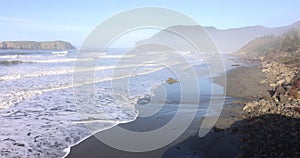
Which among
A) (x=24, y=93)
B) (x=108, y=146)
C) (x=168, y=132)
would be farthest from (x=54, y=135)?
(x=24, y=93)

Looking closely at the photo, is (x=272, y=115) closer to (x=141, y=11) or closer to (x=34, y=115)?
(x=141, y=11)

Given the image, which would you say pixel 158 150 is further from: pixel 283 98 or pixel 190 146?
pixel 283 98

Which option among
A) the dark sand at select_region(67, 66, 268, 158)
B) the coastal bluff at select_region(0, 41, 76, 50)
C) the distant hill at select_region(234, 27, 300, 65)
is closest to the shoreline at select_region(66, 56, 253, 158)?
the dark sand at select_region(67, 66, 268, 158)

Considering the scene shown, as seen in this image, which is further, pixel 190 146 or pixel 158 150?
pixel 190 146

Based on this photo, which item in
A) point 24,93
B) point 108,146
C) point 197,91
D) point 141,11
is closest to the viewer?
point 108,146

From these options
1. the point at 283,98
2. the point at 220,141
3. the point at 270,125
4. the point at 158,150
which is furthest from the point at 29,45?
the point at 270,125

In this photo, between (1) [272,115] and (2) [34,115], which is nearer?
(1) [272,115]

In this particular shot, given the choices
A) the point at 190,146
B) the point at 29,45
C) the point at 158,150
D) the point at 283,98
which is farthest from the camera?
the point at 29,45

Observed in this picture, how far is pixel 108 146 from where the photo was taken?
6.96 m

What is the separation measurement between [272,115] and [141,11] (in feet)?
16.5

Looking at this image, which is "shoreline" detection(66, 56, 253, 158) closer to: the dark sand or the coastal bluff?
the dark sand

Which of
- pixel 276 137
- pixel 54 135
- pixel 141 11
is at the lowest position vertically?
pixel 54 135

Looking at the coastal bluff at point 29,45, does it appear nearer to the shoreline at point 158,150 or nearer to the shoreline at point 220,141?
the shoreline at point 158,150

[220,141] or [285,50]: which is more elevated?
[285,50]
